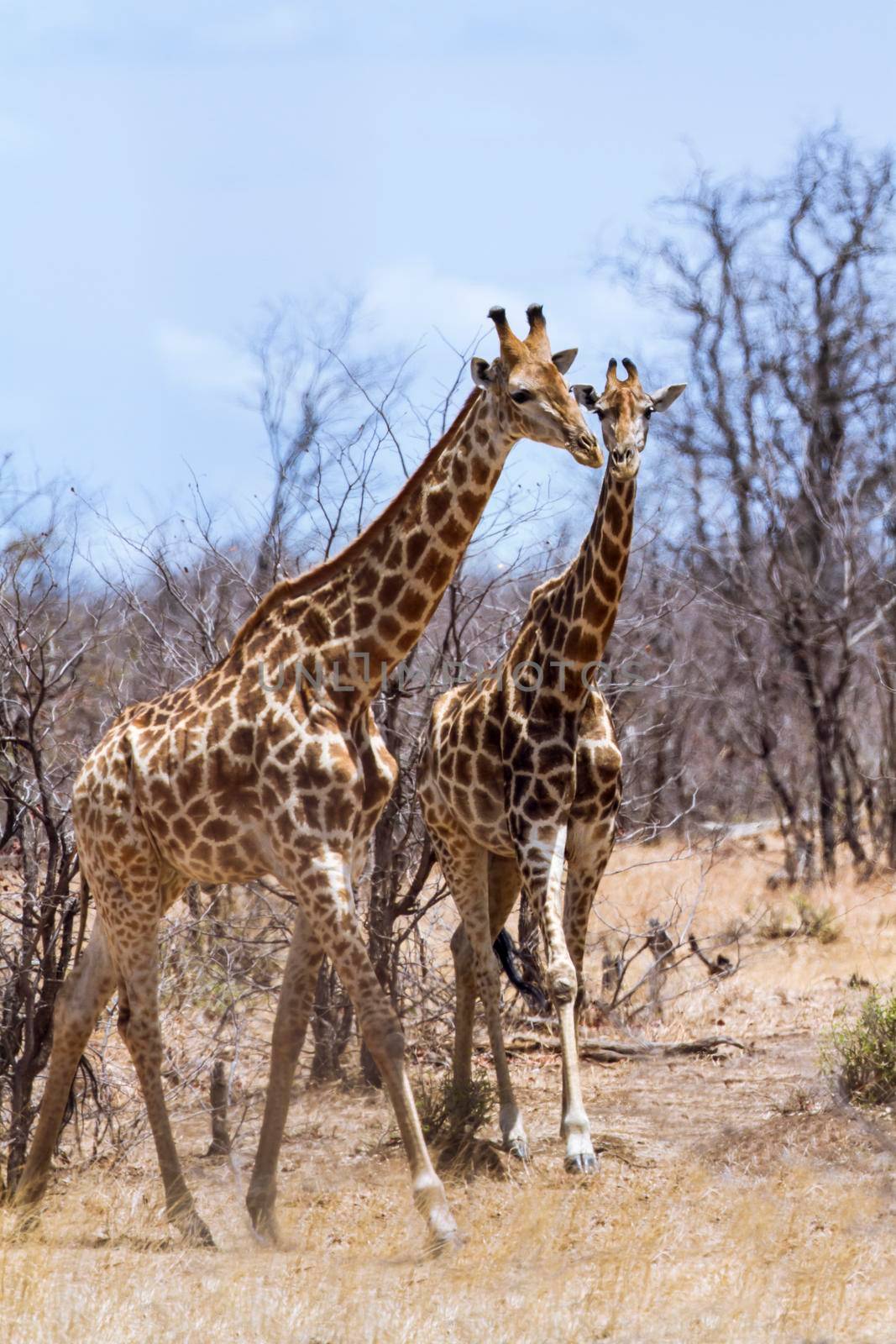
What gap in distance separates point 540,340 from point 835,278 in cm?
1595

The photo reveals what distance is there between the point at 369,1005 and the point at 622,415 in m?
2.88

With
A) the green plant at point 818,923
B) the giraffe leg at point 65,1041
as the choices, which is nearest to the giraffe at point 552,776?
the giraffe leg at point 65,1041

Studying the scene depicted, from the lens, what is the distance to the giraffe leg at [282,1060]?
5453 mm

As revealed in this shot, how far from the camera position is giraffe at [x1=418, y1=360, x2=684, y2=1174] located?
20.8ft

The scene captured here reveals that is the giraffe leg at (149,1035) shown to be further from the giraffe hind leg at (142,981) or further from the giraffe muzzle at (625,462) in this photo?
the giraffe muzzle at (625,462)

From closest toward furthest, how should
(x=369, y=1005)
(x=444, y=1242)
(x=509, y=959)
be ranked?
(x=444, y=1242) < (x=369, y=1005) < (x=509, y=959)

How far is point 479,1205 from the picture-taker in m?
5.83

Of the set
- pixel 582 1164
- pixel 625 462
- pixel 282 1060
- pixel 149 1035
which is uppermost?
pixel 625 462

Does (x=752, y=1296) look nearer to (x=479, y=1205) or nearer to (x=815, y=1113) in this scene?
(x=479, y=1205)

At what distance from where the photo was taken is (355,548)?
229 inches

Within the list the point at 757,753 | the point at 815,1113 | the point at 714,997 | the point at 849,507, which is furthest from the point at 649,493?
the point at 815,1113

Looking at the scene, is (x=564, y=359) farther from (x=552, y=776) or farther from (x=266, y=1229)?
(x=266, y=1229)

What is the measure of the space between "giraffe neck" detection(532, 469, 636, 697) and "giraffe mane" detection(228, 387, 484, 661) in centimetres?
95

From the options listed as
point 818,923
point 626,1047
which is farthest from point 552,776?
point 818,923
